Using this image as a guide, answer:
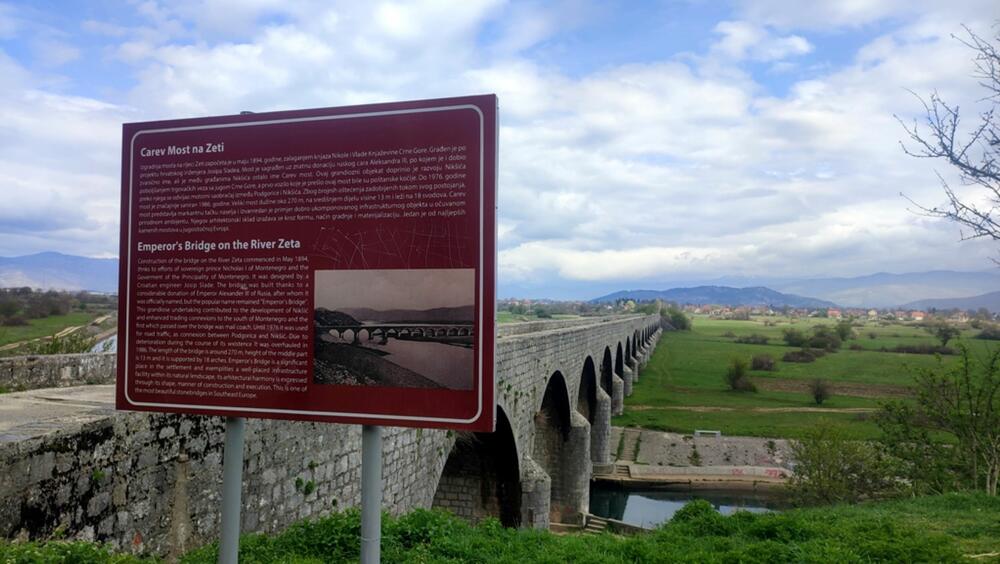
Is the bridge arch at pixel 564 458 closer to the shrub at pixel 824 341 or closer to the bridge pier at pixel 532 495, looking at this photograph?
the bridge pier at pixel 532 495

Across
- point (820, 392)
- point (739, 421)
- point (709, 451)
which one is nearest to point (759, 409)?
point (739, 421)

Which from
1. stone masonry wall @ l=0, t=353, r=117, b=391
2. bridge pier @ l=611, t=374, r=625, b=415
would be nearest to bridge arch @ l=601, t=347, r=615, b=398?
bridge pier @ l=611, t=374, r=625, b=415

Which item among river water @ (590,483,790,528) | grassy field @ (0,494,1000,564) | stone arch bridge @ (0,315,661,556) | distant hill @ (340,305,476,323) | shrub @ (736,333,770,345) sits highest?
distant hill @ (340,305,476,323)

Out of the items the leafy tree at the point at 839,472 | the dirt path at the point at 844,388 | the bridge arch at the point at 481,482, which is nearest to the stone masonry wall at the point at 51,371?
the bridge arch at the point at 481,482

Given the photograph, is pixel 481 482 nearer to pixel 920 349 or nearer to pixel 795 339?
pixel 920 349

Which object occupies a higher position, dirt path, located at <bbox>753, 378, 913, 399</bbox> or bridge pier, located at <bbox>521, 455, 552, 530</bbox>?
bridge pier, located at <bbox>521, 455, 552, 530</bbox>

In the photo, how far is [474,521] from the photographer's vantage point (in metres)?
14.2

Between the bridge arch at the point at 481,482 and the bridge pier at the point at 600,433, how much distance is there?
1520cm

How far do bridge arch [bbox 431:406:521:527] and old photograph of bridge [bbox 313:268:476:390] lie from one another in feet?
37.3

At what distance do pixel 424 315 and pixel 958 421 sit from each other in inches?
618

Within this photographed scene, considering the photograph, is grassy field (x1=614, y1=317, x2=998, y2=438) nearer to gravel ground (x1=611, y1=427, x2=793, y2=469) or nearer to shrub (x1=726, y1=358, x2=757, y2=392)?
shrub (x1=726, y1=358, x2=757, y2=392)

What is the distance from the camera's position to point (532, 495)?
14188mm

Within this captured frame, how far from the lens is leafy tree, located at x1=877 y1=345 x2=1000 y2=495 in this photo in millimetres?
A: 13375

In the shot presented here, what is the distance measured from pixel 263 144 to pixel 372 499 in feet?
5.68
